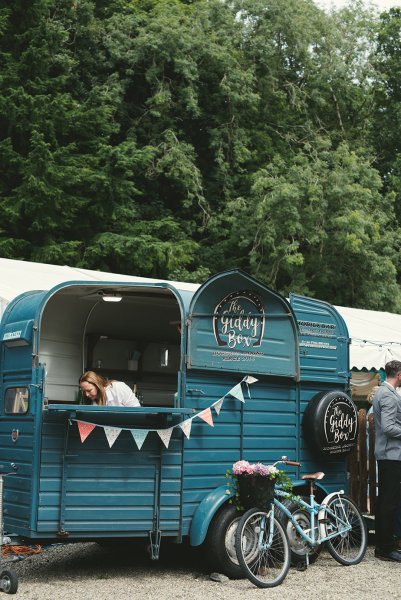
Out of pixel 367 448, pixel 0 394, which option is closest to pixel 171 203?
pixel 367 448

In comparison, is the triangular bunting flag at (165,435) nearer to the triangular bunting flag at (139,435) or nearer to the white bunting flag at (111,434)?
the triangular bunting flag at (139,435)

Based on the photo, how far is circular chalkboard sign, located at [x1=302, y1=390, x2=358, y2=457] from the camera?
877cm

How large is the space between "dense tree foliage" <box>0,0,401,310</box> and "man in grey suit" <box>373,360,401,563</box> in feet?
39.3

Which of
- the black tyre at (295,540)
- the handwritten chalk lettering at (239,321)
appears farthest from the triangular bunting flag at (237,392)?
the black tyre at (295,540)

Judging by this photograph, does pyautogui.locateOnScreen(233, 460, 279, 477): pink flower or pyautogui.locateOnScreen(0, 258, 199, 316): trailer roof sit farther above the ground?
pyautogui.locateOnScreen(0, 258, 199, 316): trailer roof

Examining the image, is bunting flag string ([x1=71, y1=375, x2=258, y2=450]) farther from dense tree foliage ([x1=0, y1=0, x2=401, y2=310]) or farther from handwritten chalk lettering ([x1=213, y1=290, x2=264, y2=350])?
dense tree foliage ([x1=0, y1=0, x2=401, y2=310])

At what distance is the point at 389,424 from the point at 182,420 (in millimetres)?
2267

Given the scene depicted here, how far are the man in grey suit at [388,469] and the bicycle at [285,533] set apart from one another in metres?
0.24

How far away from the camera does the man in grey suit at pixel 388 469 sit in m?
8.81

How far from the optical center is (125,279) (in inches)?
487

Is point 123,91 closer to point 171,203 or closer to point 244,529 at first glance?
point 171,203

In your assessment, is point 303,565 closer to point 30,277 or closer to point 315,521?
point 315,521

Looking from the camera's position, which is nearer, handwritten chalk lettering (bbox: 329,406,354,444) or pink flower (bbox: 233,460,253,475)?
pink flower (bbox: 233,460,253,475)

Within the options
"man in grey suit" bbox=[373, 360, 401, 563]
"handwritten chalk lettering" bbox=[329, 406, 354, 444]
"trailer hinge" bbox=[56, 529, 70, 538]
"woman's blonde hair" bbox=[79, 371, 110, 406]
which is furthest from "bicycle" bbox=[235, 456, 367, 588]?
"woman's blonde hair" bbox=[79, 371, 110, 406]
